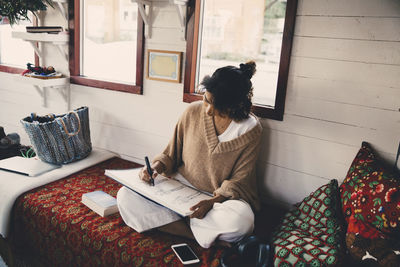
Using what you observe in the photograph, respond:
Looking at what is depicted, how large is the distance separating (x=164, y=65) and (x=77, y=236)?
1170 mm

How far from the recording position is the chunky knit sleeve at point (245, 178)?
1.72 m

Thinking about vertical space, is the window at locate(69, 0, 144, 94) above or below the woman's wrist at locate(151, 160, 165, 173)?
above

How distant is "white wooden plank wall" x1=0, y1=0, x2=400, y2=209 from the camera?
1589 mm

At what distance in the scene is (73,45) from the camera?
2621 millimetres

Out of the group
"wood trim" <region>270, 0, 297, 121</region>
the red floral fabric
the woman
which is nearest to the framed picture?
the woman

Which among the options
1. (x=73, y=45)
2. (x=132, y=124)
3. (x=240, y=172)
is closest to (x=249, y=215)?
(x=240, y=172)

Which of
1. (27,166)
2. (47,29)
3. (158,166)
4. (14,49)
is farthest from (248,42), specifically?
(14,49)

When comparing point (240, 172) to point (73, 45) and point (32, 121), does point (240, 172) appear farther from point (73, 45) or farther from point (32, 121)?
point (73, 45)

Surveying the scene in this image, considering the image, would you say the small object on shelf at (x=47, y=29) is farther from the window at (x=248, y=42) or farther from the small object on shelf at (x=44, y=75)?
the window at (x=248, y=42)

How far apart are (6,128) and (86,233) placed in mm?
2058

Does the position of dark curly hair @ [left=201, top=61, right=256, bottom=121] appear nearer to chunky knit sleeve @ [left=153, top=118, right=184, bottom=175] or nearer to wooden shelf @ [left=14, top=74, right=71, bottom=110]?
chunky knit sleeve @ [left=153, top=118, right=184, bottom=175]

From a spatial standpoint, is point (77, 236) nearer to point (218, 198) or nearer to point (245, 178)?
point (218, 198)

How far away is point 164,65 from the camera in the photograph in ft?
7.38

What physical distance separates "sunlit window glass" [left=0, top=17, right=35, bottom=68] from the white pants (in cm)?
193
